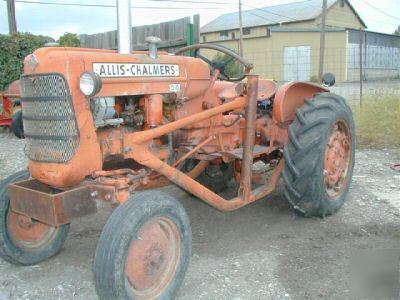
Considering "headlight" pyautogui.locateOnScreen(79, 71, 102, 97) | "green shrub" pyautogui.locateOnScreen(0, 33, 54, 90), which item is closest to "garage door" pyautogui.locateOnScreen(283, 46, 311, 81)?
"green shrub" pyautogui.locateOnScreen(0, 33, 54, 90)

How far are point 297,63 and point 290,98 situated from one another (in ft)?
67.4

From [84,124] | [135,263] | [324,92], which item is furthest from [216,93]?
A: [135,263]

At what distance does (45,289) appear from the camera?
3.32 meters

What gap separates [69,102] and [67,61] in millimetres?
246

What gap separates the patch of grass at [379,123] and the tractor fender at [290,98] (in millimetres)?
3381

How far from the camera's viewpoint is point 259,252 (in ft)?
12.5

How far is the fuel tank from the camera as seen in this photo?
296 cm

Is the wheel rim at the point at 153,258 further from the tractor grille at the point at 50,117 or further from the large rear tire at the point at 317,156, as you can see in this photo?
the large rear tire at the point at 317,156

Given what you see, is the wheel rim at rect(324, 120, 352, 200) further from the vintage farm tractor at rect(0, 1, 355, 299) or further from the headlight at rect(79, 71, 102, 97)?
the headlight at rect(79, 71, 102, 97)

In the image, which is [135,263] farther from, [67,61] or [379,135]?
[379,135]

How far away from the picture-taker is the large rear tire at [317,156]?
13.4ft

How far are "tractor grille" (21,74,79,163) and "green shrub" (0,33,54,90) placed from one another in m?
9.50

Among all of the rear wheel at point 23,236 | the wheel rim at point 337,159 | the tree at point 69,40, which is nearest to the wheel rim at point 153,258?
the rear wheel at point 23,236

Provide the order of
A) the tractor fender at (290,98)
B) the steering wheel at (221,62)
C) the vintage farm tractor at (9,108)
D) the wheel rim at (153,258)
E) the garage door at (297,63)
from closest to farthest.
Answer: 1. the wheel rim at (153,258)
2. the steering wheel at (221,62)
3. the tractor fender at (290,98)
4. the vintage farm tractor at (9,108)
5. the garage door at (297,63)
